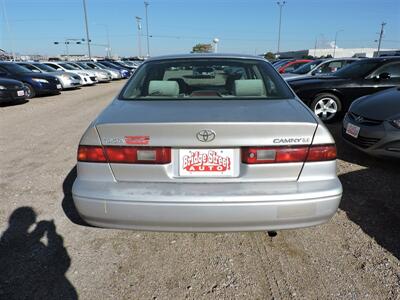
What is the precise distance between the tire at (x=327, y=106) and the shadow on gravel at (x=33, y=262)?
5927mm

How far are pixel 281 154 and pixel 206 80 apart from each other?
202 centimetres

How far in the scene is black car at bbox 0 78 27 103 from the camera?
34.7 feet

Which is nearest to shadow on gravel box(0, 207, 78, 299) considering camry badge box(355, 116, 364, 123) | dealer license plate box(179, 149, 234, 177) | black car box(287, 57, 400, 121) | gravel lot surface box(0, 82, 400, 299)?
gravel lot surface box(0, 82, 400, 299)

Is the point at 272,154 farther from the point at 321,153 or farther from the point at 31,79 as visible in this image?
the point at 31,79

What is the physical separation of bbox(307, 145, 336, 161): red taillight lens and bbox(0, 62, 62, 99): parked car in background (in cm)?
1304

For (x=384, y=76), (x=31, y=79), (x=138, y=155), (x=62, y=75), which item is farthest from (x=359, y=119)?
(x=62, y=75)

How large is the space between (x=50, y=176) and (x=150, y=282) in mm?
2545

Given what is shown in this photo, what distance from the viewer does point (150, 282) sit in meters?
2.38

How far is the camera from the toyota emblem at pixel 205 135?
84.0 inches

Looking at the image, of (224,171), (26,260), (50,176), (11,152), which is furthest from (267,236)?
(11,152)

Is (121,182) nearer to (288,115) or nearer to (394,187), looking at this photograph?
(288,115)

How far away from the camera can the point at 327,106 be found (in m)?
7.43

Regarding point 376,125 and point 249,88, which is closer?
point 249,88

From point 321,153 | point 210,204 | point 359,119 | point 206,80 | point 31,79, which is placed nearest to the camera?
point 210,204
